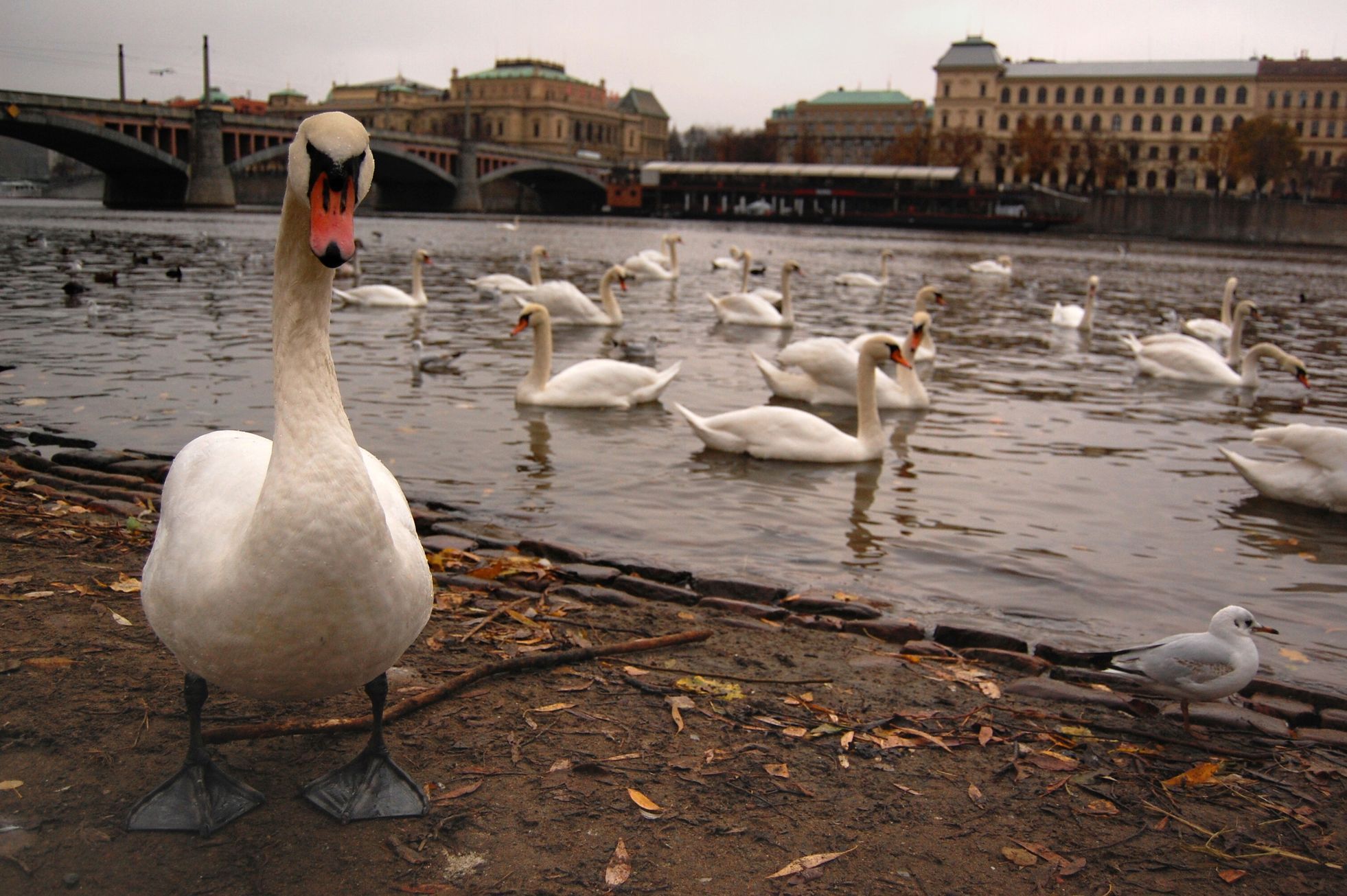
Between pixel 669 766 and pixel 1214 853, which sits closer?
pixel 1214 853

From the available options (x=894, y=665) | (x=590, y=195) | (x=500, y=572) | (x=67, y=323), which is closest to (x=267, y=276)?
(x=67, y=323)

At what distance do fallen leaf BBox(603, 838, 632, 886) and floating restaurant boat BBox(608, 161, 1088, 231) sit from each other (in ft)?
249

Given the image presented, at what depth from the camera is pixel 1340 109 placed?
111m

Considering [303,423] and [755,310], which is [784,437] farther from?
[755,310]

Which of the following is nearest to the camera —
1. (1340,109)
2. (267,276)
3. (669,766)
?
(669,766)

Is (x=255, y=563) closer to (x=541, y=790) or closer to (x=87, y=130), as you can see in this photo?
(x=541, y=790)

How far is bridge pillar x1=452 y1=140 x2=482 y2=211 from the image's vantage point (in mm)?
82625

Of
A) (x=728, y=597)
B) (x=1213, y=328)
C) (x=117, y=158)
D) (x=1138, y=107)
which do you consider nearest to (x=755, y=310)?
(x=1213, y=328)

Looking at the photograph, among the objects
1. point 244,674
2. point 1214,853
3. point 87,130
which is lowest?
point 1214,853

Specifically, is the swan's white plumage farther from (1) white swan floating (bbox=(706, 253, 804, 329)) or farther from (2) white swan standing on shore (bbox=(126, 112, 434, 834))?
(1) white swan floating (bbox=(706, 253, 804, 329))

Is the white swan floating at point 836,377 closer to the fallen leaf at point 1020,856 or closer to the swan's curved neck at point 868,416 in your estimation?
the swan's curved neck at point 868,416

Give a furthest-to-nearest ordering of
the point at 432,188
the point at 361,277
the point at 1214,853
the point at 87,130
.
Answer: the point at 432,188, the point at 87,130, the point at 361,277, the point at 1214,853

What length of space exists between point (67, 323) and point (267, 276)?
7.68m

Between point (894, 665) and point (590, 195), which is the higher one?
point (590, 195)
